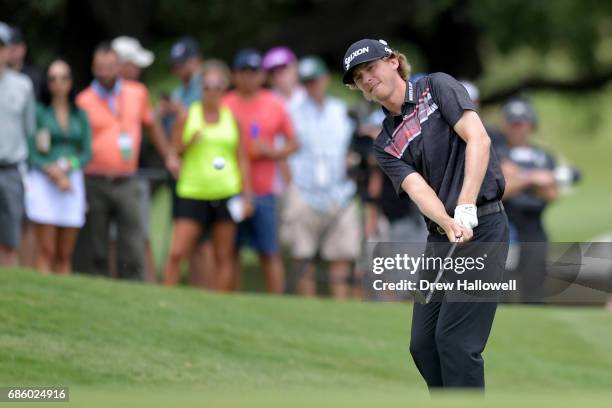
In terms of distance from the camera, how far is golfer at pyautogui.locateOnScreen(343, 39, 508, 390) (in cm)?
707

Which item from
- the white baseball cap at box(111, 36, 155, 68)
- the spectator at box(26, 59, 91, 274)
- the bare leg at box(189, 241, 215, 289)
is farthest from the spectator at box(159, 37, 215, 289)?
the spectator at box(26, 59, 91, 274)

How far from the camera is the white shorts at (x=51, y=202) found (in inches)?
485

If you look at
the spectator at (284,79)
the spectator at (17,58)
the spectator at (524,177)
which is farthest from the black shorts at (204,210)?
the spectator at (524,177)

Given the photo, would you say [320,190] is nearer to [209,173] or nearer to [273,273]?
[273,273]

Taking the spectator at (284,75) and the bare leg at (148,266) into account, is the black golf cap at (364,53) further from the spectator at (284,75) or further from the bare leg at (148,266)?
the spectator at (284,75)

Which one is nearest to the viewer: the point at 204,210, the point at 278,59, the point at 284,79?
the point at 204,210

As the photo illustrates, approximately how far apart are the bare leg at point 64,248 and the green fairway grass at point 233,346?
1.08 metres

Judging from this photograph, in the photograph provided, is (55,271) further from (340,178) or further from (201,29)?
(201,29)

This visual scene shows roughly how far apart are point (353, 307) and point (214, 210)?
1.60m

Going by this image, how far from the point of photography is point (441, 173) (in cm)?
725

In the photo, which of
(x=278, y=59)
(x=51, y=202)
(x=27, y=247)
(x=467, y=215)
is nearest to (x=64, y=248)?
(x=51, y=202)

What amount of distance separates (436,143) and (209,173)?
587 centimetres

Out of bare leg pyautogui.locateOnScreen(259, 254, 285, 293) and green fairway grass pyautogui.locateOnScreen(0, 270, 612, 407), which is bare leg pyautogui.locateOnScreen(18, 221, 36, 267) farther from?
bare leg pyautogui.locateOnScreen(259, 254, 285, 293)

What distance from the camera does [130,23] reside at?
17.6 metres
